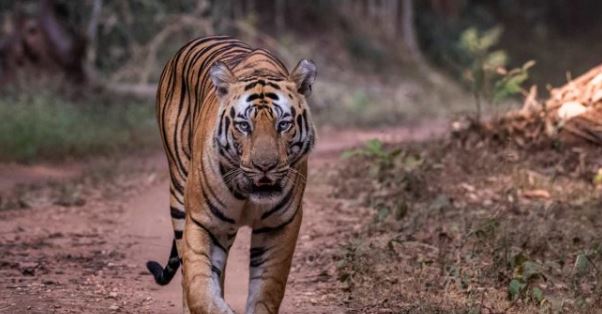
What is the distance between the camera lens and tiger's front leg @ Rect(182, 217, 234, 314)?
4.78 meters

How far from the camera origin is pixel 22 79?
14.3 meters

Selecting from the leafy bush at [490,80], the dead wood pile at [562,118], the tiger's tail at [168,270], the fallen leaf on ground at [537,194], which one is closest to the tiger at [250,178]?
the tiger's tail at [168,270]

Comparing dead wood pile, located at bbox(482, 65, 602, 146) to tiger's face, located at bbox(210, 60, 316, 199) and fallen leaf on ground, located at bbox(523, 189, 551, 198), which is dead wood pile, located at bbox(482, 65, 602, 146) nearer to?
fallen leaf on ground, located at bbox(523, 189, 551, 198)

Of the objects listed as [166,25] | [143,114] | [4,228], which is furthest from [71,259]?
[166,25]

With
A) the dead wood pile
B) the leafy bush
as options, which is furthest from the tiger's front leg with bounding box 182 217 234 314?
the leafy bush

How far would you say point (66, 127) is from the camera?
40.5 ft

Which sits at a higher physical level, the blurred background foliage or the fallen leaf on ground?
the blurred background foliage

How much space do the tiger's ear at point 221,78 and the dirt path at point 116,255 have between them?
1.34 m

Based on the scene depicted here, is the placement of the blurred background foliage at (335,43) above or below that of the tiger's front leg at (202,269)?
above

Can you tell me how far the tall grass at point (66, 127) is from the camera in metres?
11.5

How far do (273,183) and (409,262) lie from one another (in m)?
2.05

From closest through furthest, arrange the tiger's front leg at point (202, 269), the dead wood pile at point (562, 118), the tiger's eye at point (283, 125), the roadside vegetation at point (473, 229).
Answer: the tiger's eye at point (283, 125) → the tiger's front leg at point (202, 269) → the roadside vegetation at point (473, 229) → the dead wood pile at point (562, 118)

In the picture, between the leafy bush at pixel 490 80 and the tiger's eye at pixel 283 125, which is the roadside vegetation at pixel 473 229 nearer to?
the leafy bush at pixel 490 80

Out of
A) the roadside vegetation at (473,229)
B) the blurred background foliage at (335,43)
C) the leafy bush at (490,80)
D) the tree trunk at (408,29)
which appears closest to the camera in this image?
the roadside vegetation at (473,229)
